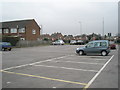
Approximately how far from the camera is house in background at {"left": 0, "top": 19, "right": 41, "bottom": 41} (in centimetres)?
4705

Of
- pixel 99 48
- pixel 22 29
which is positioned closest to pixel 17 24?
pixel 22 29

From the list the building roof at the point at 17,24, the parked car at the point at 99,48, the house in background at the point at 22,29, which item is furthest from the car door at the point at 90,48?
the building roof at the point at 17,24

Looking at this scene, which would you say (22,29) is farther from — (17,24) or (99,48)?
(99,48)

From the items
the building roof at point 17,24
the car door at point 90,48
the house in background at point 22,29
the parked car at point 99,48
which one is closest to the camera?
the parked car at point 99,48

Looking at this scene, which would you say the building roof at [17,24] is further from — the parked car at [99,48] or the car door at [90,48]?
the parked car at [99,48]

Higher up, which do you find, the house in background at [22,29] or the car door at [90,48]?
the house in background at [22,29]

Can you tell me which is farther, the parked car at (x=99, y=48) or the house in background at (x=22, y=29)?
the house in background at (x=22, y=29)

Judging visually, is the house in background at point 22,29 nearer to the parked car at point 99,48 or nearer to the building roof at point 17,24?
the building roof at point 17,24

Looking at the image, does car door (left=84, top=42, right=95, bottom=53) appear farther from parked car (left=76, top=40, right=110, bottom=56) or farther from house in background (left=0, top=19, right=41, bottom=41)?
house in background (left=0, top=19, right=41, bottom=41)

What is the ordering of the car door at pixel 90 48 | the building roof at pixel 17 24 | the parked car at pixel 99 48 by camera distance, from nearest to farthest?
the parked car at pixel 99 48
the car door at pixel 90 48
the building roof at pixel 17 24

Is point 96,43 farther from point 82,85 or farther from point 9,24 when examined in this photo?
point 9,24

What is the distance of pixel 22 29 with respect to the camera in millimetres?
47219

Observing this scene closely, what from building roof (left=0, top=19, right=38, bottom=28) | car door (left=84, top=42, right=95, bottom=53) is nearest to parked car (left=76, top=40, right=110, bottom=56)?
car door (left=84, top=42, right=95, bottom=53)

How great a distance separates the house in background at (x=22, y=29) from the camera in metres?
47.0
